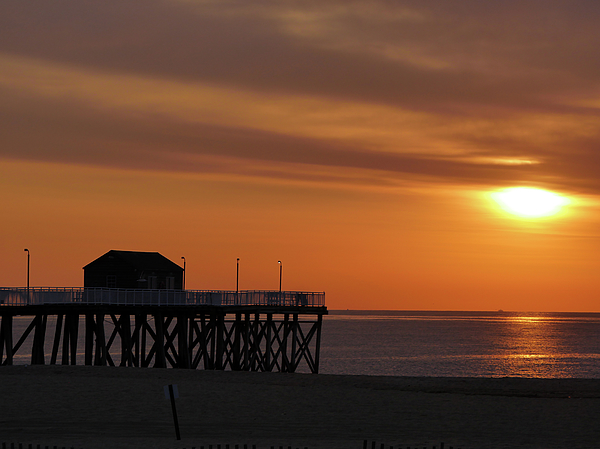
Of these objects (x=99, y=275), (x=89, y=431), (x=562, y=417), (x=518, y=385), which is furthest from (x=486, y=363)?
(x=89, y=431)

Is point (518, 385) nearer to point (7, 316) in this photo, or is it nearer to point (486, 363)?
point (7, 316)

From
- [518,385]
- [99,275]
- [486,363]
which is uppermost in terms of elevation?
[99,275]

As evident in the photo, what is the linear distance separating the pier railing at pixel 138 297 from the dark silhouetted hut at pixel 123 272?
16.2 feet

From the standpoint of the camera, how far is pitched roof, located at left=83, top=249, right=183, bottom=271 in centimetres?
5306

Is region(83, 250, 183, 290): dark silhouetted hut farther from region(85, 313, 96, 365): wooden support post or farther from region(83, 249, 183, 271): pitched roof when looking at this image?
region(85, 313, 96, 365): wooden support post

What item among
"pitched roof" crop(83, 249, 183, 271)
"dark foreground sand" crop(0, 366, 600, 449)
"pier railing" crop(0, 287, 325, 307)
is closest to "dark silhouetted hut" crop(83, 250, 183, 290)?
"pitched roof" crop(83, 249, 183, 271)

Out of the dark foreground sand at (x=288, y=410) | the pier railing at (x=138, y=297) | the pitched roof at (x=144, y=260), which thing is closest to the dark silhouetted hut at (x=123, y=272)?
the pitched roof at (x=144, y=260)

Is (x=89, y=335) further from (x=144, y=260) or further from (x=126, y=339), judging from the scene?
(x=144, y=260)

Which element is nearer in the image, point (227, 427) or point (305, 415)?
point (227, 427)

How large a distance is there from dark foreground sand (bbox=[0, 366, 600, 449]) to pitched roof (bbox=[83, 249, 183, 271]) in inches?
715

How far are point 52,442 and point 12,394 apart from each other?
8.72 metres

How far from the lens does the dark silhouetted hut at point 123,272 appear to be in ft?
172

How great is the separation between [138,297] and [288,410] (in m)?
23.0

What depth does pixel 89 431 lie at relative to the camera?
2172 centimetres
